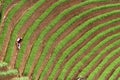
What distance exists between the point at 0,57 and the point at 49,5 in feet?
39.0

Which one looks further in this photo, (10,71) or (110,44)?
(110,44)

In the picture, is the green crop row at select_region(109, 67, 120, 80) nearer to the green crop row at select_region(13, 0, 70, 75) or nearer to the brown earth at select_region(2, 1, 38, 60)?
the green crop row at select_region(13, 0, 70, 75)

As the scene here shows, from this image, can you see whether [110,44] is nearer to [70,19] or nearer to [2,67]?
[70,19]

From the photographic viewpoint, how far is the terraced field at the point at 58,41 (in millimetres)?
43125

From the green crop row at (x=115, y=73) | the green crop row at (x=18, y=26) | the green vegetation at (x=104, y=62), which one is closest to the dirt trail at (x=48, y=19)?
the green crop row at (x=18, y=26)

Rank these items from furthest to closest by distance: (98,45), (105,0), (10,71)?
1. (105,0)
2. (98,45)
3. (10,71)

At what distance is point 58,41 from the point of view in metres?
44.8

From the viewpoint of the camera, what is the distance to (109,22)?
47.5 meters

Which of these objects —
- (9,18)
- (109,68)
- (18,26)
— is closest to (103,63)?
(109,68)

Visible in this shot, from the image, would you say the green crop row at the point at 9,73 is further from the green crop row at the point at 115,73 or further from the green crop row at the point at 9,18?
the green crop row at the point at 115,73

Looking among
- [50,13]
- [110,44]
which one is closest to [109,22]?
[110,44]

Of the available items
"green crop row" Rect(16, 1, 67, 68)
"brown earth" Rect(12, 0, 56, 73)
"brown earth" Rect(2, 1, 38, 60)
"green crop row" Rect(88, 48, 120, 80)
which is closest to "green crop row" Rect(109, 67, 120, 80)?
"green crop row" Rect(88, 48, 120, 80)

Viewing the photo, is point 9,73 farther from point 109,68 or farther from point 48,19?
point 109,68

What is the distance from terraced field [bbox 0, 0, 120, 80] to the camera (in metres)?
43.1
